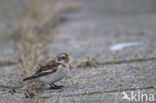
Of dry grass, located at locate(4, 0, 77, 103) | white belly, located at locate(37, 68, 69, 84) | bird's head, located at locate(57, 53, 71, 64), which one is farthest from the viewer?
dry grass, located at locate(4, 0, 77, 103)

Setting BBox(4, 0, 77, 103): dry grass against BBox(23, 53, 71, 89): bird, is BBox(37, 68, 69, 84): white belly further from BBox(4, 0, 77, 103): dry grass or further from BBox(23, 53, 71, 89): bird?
BBox(4, 0, 77, 103): dry grass

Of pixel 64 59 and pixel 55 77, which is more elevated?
pixel 64 59

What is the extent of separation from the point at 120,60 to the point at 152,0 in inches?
330

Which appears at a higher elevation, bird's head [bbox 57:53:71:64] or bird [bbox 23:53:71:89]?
bird's head [bbox 57:53:71:64]

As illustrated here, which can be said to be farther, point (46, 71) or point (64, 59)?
point (64, 59)

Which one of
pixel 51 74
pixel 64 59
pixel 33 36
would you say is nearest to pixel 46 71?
pixel 51 74

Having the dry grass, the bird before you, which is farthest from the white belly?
the dry grass

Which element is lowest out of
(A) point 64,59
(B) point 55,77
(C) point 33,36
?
(B) point 55,77

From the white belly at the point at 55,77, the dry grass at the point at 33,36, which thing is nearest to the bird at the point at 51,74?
the white belly at the point at 55,77

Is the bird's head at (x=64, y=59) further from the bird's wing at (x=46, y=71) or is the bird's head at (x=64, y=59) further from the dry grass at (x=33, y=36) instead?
the dry grass at (x=33, y=36)

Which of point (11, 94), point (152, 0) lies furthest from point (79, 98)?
point (152, 0)

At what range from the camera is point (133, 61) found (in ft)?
16.2

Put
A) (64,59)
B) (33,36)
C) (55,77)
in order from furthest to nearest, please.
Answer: (33,36), (64,59), (55,77)

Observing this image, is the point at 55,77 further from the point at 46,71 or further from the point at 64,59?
the point at 64,59
